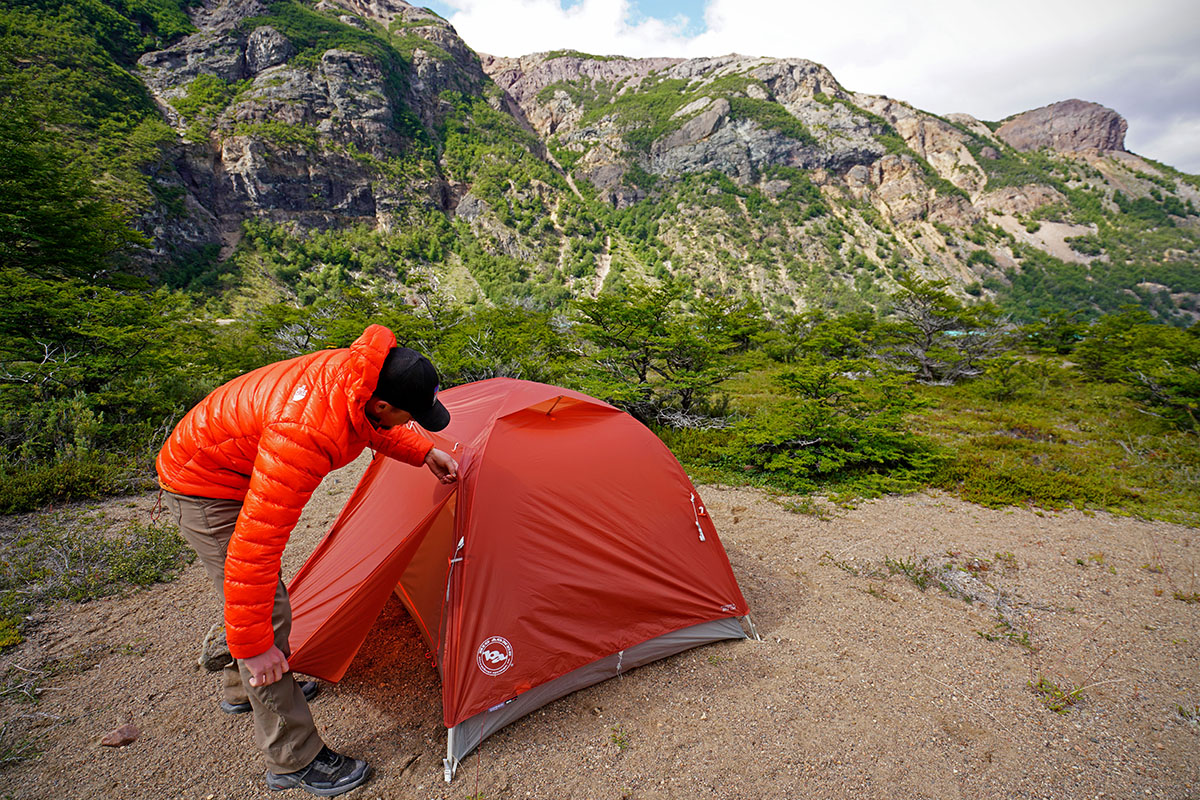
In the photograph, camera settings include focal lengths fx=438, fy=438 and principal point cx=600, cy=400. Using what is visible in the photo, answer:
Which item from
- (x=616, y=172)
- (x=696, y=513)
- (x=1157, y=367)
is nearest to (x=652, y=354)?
(x=696, y=513)

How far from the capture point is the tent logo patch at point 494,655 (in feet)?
9.48

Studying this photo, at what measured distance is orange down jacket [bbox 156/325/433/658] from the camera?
1.89m

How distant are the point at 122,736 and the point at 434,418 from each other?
304 cm

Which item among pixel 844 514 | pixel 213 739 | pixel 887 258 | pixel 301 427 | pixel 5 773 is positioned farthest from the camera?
pixel 887 258

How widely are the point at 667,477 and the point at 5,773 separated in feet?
14.8

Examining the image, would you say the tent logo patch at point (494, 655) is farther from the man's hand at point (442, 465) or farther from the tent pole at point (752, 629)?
the tent pole at point (752, 629)

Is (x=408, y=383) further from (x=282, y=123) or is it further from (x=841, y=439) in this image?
(x=282, y=123)

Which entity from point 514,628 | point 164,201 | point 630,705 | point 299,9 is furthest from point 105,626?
point 299,9

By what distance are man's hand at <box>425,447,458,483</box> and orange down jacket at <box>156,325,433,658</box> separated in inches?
21.3

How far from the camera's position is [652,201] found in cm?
8550

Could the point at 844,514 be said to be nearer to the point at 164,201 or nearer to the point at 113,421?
the point at 113,421

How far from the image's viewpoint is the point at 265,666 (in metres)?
2.02

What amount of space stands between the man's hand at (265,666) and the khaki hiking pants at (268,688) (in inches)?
11.6

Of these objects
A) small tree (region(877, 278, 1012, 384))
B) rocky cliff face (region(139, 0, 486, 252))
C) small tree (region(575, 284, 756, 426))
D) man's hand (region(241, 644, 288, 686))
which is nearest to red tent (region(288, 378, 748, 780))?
man's hand (region(241, 644, 288, 686))
